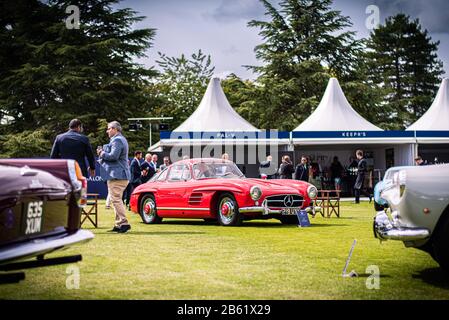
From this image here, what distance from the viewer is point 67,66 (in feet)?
151

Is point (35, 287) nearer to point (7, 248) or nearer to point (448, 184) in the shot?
point (7, 248)

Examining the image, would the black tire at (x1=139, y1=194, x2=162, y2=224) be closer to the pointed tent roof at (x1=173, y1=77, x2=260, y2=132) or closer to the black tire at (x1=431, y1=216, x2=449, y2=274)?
the black tire at (x1=431, y1=216, x2=449, y2=274)

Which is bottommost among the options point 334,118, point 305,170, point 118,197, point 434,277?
point 434,277

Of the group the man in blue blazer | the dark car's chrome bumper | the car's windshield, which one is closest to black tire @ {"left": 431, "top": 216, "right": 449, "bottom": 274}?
the dark car's chrome bumper

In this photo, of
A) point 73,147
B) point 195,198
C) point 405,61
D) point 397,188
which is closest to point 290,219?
point 195,198

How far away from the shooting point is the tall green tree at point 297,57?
50.2 m

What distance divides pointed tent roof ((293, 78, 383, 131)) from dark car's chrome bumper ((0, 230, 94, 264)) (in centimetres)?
2460

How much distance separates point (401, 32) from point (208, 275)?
6826cm

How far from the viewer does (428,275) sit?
24.0 feet

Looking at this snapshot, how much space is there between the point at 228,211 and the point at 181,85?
164 feet

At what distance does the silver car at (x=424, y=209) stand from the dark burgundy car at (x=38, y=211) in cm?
307

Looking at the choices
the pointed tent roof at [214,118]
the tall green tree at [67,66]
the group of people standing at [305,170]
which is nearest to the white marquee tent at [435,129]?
the group of people standing at [305,170]

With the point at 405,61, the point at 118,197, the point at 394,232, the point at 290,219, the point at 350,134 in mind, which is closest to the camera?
the point at 394,232

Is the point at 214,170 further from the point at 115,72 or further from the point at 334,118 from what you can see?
the point at 115,72
